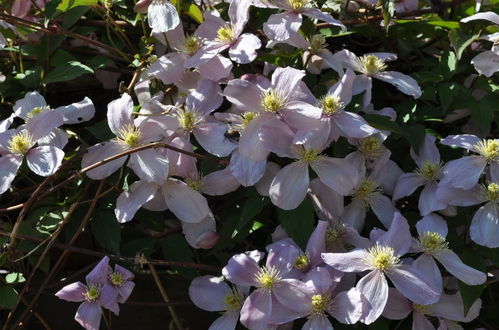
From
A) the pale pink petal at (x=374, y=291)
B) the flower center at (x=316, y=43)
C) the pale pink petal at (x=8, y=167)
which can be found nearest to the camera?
the pale pink petal at (x=374, y=291)

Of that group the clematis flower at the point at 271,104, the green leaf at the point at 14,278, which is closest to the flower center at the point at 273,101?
the clematis flower at the point at 271,104

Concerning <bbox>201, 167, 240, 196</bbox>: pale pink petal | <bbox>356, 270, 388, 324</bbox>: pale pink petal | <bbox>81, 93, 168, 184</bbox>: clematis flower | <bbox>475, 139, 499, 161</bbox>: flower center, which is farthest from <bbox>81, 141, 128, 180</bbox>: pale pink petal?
<bbox>475, 139, 499, 161</bbox>: flower center

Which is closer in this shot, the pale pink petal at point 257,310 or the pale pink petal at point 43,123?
the pale pink petal at point 257,310

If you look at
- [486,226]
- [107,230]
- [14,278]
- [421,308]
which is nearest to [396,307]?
[421,308]

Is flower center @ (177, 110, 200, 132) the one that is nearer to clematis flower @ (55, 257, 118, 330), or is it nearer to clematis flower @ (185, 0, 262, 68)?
clematis flower @ (185, 0, 262, 68)

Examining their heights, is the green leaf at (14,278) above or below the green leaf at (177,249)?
below

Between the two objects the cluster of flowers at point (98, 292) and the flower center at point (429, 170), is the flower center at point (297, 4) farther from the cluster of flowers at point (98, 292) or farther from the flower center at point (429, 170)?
the cluster of flowers at point (98, 292)

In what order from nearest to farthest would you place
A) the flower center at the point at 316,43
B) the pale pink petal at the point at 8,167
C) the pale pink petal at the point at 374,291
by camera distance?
the pale pink petal at the point at 374,291, the pale pink petal at the point at 8,167, the flower center at the point at 316,43

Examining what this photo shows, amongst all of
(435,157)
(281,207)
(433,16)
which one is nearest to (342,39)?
(433,16)
